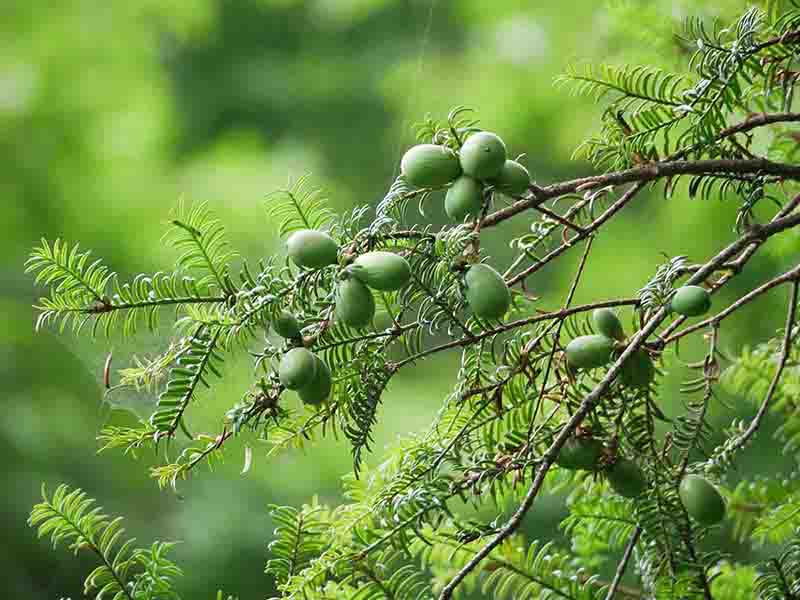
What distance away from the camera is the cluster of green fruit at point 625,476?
45 centimetres

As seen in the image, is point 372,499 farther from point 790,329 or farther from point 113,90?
point 113,90

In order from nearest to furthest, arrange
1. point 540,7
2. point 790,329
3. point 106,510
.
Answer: point 790,329 → point 106,510 → point 540,7

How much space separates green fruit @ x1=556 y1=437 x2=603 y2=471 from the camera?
Result: 449 mm

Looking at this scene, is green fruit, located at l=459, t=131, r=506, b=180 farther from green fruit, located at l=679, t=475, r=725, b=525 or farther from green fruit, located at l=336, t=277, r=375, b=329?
green fruit, located at l=679, t=475, r=725, b=525

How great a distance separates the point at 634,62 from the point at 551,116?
→ 1.38m

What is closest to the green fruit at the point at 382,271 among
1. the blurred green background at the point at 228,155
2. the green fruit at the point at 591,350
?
the green fruit at the point at 591,350

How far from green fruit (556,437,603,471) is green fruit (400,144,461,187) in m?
0.14

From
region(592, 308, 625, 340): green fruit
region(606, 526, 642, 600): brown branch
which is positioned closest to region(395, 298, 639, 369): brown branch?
region(592, 308, 625, 340): green fruit

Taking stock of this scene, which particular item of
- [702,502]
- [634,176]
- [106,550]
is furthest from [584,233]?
[106,550]

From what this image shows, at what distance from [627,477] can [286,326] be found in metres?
0.18

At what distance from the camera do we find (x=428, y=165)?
40cm

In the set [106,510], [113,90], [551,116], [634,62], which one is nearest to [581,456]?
[634,62]

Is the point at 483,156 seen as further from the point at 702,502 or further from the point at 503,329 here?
the point at 702,502

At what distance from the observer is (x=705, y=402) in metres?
0.49
